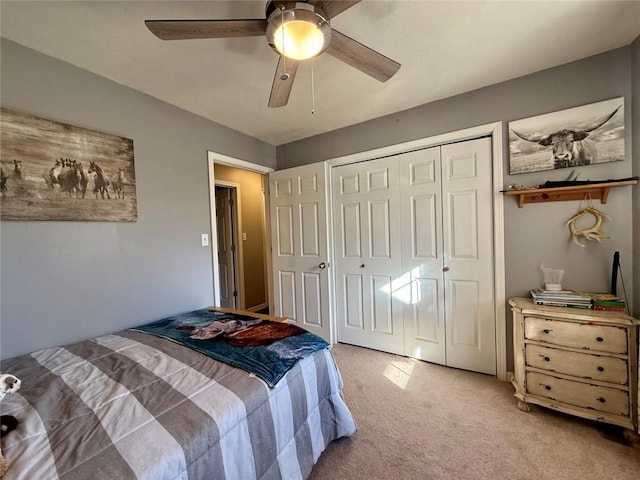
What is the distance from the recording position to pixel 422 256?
2410 mm

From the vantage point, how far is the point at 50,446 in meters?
0.78

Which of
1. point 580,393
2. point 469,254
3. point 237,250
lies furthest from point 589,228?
point 237,250

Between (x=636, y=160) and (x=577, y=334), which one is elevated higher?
(x=636, y=160)

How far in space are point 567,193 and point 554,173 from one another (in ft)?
0.56

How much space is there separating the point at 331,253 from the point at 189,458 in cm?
221

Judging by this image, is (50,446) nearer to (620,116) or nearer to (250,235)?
(620,116)

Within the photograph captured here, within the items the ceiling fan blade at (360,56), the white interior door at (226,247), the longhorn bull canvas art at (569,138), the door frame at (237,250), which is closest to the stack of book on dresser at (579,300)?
the longhorn bull canvas art at (569,138)

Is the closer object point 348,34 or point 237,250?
point 348,34

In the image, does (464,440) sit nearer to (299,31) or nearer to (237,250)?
(299,31)

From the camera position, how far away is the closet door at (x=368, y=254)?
2570 millimetres

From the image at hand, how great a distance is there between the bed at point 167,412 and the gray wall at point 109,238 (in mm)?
257

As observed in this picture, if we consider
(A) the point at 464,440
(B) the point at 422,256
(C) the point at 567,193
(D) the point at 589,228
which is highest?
(C) the point at 567,193

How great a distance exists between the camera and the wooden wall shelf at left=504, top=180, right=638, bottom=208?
1667 millimetres

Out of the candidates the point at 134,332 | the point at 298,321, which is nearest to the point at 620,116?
the point at 298,321
